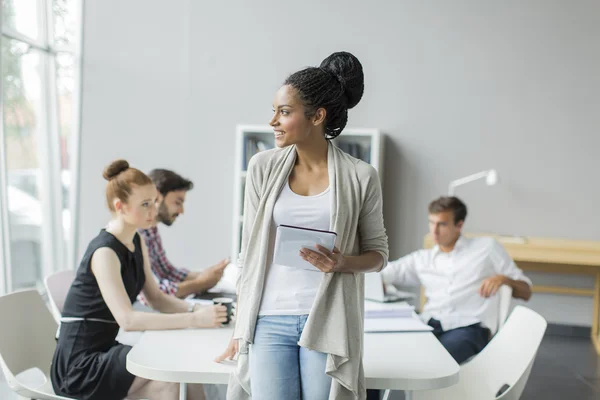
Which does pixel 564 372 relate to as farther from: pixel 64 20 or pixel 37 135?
pixel 64 20

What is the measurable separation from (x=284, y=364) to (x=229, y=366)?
27 centimetres

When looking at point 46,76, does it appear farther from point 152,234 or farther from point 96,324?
point 96,324

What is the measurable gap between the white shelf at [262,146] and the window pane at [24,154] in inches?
59.3

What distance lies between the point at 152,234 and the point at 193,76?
8.81ft

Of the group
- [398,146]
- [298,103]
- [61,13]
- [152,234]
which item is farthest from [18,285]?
[298,103]

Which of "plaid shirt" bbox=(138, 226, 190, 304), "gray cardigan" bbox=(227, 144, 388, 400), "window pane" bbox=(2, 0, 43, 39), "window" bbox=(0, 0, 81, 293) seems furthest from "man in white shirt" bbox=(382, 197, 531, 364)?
"window pane" bbox=(2, 0, 43, 39)

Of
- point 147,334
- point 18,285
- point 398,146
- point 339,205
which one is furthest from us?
point 398,146

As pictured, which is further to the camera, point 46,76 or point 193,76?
point 193,76

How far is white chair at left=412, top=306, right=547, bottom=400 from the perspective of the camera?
7.88 feet

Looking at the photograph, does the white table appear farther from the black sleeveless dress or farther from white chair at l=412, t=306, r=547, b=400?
white chair at l=412, t=306, r=547, b=400

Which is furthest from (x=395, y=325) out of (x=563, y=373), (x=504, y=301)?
(x=563, y=373)

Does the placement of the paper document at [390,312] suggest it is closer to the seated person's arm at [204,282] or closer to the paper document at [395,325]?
the paper document at [395,325]

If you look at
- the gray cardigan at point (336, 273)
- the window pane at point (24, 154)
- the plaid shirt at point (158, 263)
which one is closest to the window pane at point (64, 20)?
the window pane at point (24, 154)

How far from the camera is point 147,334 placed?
2271mm
